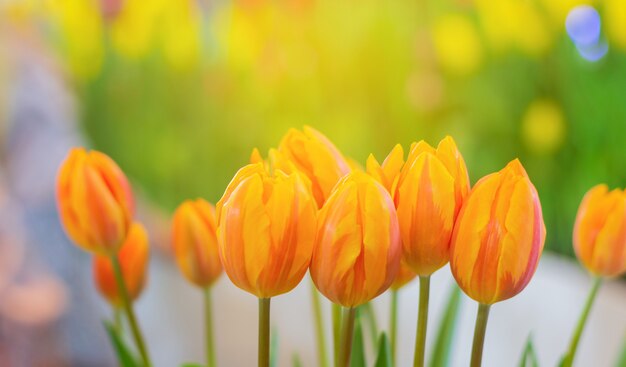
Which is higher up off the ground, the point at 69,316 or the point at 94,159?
the point at 94,159

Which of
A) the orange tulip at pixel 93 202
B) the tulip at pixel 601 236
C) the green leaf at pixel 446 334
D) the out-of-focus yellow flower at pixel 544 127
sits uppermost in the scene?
the out-of-focus yellow flower at pixel 544 127

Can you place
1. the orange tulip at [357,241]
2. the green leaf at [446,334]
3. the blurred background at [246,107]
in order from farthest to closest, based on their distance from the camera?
1. the blurred background at [246,107]
2. the green leaf at [446,334]
3. the orange tulip at [357,241]

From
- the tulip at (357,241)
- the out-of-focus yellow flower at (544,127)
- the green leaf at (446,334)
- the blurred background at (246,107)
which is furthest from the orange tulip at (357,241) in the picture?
the out-of-focus yellow flower at (544,127)

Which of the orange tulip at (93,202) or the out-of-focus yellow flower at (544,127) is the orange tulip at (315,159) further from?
the out-of-focus yellow flower at (544,127)

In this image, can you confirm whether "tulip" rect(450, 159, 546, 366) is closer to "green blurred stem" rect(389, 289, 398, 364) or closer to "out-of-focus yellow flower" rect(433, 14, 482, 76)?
"green blurred stem" rect(389, 289, 398, 364)

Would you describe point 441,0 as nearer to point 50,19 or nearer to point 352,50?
point 352,50

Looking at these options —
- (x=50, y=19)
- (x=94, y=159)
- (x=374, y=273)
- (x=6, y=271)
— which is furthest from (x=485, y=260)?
(x=50, y=19)

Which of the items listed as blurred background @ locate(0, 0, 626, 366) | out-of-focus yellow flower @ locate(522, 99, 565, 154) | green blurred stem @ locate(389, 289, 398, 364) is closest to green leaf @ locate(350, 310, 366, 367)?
green blurred stem @ locate(389, 289, 398, 364)
